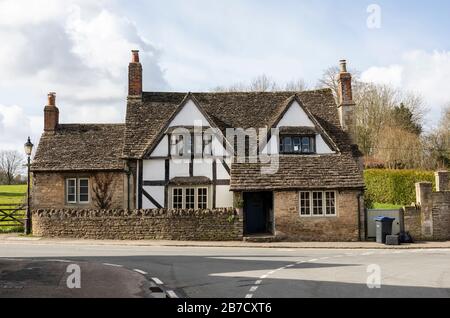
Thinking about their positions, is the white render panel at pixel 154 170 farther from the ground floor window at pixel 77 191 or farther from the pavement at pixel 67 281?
the pavement at pixel 67 281

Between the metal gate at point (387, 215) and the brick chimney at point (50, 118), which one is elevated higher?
the brick chimney at point (50, 118)

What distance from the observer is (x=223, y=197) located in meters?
27.7

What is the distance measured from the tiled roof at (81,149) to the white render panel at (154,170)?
1.44 meters

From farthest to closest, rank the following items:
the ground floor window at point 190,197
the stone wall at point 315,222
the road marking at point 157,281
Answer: the ground floor window at point 190,197
the stone wall at point 315,222
the road marking at point 157,281

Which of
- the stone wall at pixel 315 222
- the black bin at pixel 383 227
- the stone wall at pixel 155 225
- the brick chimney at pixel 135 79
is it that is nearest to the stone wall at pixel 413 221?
the black bin at pixel 383 227

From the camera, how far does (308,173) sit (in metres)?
26.4

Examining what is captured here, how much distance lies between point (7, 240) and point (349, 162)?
60.4ft

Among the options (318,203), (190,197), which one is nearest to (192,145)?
(190,197)

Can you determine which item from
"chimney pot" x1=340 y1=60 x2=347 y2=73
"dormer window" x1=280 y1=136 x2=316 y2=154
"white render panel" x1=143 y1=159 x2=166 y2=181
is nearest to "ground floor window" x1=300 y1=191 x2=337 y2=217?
"dormer window" x1=280 y1=136 x2=316 y2=154

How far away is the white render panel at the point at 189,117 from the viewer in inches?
1113

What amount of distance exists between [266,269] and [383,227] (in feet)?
38.0

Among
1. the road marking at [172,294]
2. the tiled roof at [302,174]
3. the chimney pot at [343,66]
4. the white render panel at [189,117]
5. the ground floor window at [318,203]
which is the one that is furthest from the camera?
the chimney pot at [343,66]
